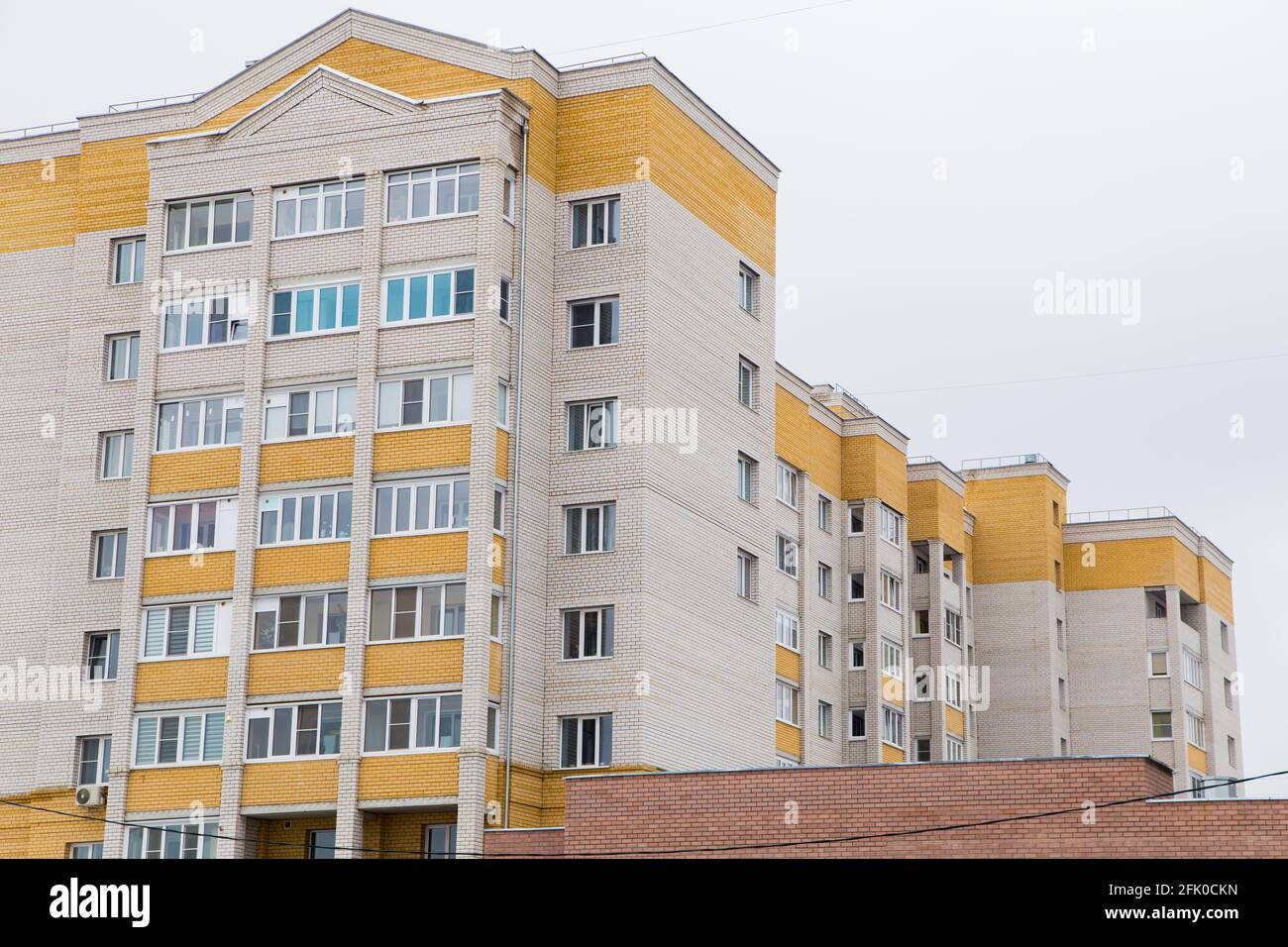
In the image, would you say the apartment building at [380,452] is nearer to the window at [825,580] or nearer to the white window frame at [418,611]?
the white window frame at [418,611]

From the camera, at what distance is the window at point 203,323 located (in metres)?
46.9

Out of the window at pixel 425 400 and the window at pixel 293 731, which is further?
the window at pixel 425 400

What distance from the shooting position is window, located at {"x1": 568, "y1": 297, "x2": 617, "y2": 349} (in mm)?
46656

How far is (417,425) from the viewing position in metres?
44.6

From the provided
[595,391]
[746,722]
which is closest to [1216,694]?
[746,722]

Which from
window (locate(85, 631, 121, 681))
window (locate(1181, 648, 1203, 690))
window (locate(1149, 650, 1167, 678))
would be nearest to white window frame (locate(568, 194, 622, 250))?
window (locate(85, 631, 121, 681))

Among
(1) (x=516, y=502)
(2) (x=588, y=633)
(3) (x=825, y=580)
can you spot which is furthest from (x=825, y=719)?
(1) (x=516, y=502)

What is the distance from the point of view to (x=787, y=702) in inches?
2293

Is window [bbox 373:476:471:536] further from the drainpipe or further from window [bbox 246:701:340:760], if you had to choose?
window [bbox 246:701:340:760]

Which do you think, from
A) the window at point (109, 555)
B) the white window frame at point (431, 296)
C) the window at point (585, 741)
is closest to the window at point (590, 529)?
the window at point (585, 741)

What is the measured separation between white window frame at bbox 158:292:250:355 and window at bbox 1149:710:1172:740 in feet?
148

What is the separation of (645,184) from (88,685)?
59.6ft

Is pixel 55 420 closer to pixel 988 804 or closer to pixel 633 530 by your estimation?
pixel 633 530

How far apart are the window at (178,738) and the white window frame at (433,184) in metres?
12.3
